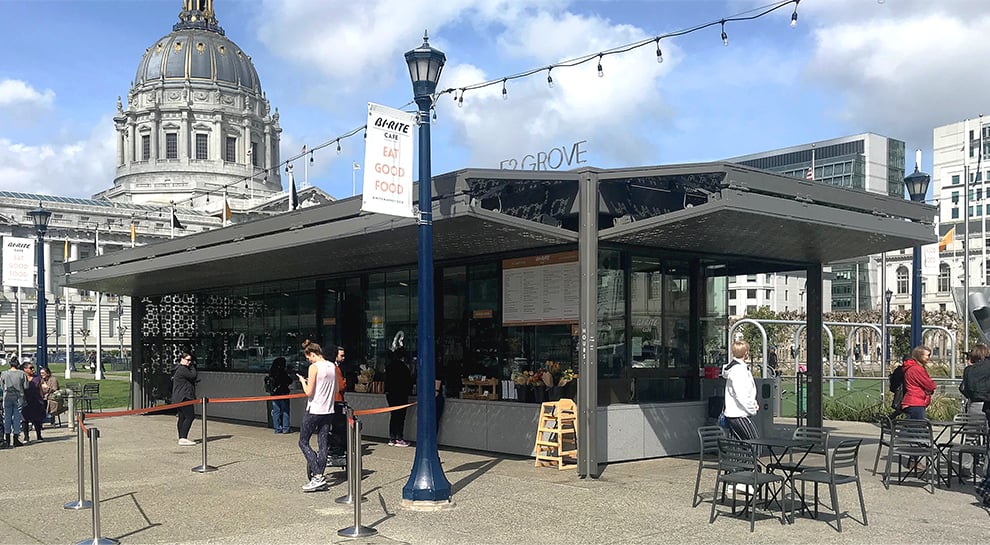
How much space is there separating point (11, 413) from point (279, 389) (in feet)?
15.4

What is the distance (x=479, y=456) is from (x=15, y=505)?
6329 millimetres

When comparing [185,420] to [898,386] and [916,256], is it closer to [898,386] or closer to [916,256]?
[898,386]

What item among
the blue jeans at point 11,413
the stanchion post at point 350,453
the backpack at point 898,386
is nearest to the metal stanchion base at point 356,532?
the stanchion post at point 350,453

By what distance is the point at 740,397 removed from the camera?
401 inches

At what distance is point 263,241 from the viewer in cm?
1598

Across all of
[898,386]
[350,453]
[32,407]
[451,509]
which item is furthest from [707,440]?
[32,407]

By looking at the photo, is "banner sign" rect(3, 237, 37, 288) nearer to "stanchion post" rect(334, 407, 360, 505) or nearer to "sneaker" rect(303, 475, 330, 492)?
"sneaker" rect(303, 475, 330, 492)

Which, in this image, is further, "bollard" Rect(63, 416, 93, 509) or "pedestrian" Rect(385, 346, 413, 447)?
"pedestrian" Rect(385, 346, 413, 447)

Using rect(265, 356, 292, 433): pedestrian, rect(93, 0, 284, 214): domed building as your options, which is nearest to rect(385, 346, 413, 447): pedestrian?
rect(265, 356, 292, 433): pedestrian

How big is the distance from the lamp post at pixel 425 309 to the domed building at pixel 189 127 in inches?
4637

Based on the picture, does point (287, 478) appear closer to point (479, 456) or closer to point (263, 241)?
point (479, 456)

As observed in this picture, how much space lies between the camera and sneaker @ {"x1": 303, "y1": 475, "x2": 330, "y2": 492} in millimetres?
11422

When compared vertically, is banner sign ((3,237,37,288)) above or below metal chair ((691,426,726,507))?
above

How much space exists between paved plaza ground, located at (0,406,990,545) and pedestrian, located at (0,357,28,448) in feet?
8.05
